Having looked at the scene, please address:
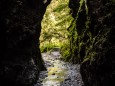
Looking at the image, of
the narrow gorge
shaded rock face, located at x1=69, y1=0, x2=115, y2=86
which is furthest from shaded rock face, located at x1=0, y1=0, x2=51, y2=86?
shaded rock face, located at x1=69, y1=0, x2=115, y2=86

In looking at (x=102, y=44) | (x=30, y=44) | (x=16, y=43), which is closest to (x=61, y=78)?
(x=30, y=44)

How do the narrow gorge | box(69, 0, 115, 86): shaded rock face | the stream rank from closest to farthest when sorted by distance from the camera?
box(69, 0, 115, 86): shaded rock face, the narrow gorge, the stream

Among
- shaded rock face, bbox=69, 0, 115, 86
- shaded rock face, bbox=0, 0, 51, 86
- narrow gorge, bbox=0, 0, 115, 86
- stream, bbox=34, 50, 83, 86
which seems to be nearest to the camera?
shaded rock face, bbox=69, 0, 115, 86

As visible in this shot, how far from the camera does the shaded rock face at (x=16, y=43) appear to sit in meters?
7.20

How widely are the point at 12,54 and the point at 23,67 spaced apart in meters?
0.73

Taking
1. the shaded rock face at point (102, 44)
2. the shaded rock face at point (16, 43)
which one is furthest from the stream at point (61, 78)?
the shaded rock face at point (102, 44)

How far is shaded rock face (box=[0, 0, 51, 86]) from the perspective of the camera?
7.20 meters

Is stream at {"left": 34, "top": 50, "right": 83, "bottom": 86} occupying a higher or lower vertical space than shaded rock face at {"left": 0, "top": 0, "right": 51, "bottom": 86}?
lower

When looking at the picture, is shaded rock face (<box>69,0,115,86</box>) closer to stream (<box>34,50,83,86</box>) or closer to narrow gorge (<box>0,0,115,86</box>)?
narrow gorge (<box>0,0,115,86</box>)

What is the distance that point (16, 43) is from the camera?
24.9 ft

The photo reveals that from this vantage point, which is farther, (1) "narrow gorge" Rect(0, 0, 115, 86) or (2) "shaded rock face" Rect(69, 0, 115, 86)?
(1) "narrow gorge" Rect(0, 0, 115, 86)

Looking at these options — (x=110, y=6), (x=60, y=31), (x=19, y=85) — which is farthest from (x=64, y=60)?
(x=110, y=6)

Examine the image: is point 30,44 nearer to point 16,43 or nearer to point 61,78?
point 16,43

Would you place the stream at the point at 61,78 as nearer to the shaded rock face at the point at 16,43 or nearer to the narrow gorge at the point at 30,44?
the narrow gorge at the point at 30,44
